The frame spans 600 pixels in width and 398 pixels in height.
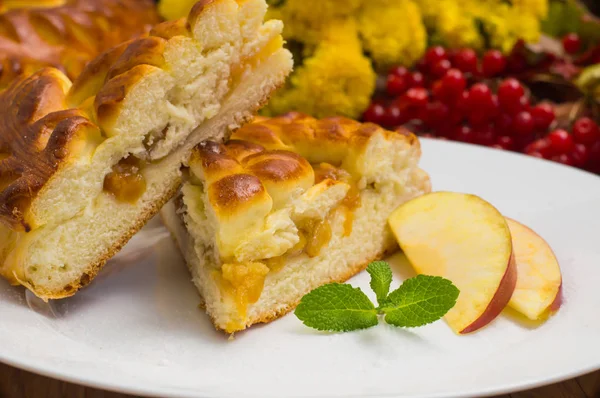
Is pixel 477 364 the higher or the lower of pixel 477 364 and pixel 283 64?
the lower

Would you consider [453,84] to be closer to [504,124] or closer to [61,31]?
[504,124]

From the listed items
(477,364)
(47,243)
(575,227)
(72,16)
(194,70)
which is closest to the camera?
(477,364)

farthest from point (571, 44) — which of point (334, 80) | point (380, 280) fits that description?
point (380, 280)

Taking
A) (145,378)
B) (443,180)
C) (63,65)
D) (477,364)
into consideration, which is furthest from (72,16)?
(477,364)

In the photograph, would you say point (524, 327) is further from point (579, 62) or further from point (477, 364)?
point (579, 62)

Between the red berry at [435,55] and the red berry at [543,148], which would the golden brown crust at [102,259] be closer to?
the red berry at [543,148]

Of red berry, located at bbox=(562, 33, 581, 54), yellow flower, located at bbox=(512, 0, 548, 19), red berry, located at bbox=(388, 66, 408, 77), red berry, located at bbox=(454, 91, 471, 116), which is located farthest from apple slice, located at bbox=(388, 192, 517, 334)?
red berry, located at bbox=(562, 33, 581, 54)
